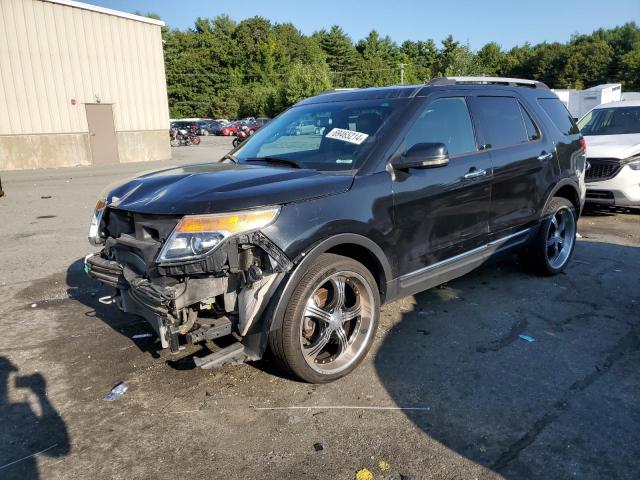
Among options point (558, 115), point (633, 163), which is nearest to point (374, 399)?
point (558, 115)

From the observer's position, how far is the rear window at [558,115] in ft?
17.8

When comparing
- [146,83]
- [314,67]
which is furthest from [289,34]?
[146,83]

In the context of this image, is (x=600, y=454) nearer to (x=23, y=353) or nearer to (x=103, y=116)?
(x=23, y=353)

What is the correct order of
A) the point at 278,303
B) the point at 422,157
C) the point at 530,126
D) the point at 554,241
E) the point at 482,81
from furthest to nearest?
1. the point at 554,241
2. the point at 530,126
3. the point at 482,81
4. the point at 422,157
5. the point at 278,303

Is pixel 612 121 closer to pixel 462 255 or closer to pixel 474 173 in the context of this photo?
pixel 474 173

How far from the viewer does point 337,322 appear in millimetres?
3412

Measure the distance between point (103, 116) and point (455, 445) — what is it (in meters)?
21.7

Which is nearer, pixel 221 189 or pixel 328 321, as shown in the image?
pixel 221 189

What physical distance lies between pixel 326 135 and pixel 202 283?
66.6 inches

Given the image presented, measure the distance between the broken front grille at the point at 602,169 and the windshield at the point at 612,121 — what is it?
4.51 feet

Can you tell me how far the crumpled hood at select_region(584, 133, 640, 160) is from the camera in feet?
26.4

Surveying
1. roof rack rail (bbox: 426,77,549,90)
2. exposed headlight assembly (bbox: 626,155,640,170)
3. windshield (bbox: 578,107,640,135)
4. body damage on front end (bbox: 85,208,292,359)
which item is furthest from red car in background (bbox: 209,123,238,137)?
body damage on front end (bbox: 85,208,292,359)

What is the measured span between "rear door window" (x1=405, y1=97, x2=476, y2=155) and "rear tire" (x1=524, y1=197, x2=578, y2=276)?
1.49 meters

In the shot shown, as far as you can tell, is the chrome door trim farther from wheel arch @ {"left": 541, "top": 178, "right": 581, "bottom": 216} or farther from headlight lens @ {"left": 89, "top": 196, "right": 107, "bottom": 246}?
headlight lens @ {"left": 89, "top": 196, "right": 107, "bottom": 246}
